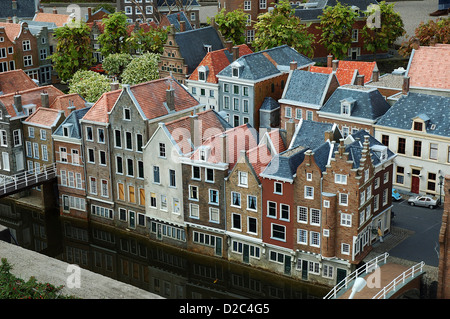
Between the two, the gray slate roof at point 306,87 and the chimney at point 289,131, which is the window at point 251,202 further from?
the gray slate roof at point 306,87

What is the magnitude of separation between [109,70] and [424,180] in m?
54.9

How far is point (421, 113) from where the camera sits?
8081 cm

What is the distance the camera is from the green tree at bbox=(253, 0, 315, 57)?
367ft

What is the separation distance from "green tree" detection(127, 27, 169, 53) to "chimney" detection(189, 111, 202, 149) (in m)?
43.2

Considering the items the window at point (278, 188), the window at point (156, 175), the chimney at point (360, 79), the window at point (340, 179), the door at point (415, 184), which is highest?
the chimney at point (360, 79)

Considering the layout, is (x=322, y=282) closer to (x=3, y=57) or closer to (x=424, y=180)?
(x=424, y=180)

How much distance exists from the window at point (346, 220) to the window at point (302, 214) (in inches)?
132

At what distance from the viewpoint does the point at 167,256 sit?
76312mm

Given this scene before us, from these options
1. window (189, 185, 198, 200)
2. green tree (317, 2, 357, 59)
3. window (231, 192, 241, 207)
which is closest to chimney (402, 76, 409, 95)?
window (231, 192, 241, 207)

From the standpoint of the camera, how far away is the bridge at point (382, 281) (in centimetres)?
5791

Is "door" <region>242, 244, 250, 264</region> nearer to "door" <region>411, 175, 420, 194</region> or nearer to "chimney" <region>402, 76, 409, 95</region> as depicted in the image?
"door" <region>411, 175, 420, 194</region>

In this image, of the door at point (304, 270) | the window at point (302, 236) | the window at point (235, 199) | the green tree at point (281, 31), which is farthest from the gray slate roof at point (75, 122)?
the green tree at point (281, 31)

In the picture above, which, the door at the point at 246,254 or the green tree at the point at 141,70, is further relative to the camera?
the green tree at the point at 141,70

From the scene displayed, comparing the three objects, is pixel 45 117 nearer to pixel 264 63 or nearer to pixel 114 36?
pixel 264 63
